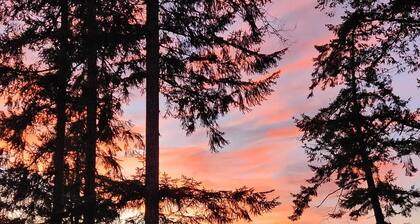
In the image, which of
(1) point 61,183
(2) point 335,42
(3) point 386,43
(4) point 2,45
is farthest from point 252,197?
(4) point 2,45

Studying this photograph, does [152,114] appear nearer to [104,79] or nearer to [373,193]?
[104,79]

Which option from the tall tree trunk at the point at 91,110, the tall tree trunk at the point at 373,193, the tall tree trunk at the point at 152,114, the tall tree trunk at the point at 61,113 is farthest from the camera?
the tall tree trunk at the point at 373,193

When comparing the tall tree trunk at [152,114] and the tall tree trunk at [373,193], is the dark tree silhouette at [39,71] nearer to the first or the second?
the tall tree trunk at [152,114]

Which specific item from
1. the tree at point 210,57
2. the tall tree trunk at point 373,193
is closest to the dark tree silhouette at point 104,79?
the tree at point 210,57

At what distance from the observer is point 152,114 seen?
38.2ft

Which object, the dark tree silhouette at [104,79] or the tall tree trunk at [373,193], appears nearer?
the dark tree silhouette at [104,79]

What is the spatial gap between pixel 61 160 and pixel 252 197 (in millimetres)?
6139

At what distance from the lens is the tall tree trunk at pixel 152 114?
11203 mm

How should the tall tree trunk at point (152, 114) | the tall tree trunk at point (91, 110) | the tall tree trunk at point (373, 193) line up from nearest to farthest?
1. the tall tree trunk at point (152, 114)
2. the tall tree trunk at point (91, 110)
3. the tall tree trunk at point (373, 193)

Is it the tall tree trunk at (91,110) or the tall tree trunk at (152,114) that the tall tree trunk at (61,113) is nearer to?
the tall tree trunk at (91,110)

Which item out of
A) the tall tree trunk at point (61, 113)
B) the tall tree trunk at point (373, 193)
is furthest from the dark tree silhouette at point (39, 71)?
the tall tree trunk at point (373, 193)

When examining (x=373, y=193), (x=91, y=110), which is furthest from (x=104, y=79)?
(x=373, y=193)

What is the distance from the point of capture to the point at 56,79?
48.3 feet

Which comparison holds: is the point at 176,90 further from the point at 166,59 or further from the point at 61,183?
the point at 61,183
